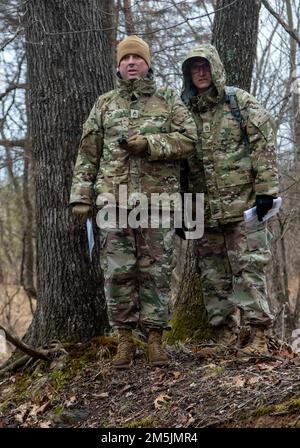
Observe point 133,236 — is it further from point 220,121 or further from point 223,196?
point 220,121

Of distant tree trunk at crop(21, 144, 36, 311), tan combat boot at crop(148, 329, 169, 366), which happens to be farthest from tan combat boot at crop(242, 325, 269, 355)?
distant tree trunk at crop(21, 144, 36, 311)

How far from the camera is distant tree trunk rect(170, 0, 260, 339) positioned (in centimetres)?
561

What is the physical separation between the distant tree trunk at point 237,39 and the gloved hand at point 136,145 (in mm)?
1623

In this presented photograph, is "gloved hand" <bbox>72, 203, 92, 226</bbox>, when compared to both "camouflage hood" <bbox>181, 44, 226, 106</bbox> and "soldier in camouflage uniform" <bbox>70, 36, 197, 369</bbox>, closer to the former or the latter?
"soldier in camouflage uniform" <bbox>70, 36, 197, 369</bbox>

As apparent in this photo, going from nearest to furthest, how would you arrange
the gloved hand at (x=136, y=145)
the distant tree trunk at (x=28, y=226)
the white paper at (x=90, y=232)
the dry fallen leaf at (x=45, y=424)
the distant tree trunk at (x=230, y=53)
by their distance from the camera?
the dry fallen leaf at (x=45, y=424)
the gloved hand at (x=136, y=145)
the white paper at (x=90, y=232)
the distant tree trunk at (x=230, y=53)
the distant tree trunk at (x=28, y=226)

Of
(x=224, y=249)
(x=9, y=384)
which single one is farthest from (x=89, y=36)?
(x=9, y=384)

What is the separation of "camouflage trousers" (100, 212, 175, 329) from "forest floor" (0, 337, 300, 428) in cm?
38

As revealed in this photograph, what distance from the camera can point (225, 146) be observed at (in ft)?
15.9

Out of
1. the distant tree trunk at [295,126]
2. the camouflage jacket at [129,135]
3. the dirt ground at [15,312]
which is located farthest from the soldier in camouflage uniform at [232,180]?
the dirt ground at [15,312]

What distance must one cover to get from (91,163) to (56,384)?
5.44 feet

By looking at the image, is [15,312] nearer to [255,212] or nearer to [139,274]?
[139,274]

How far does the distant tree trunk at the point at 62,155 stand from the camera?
5039 millimetres

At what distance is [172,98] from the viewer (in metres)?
4.68

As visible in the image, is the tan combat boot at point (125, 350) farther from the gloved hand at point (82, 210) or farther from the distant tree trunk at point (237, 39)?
the distant tree trunk at point (237, 39)
